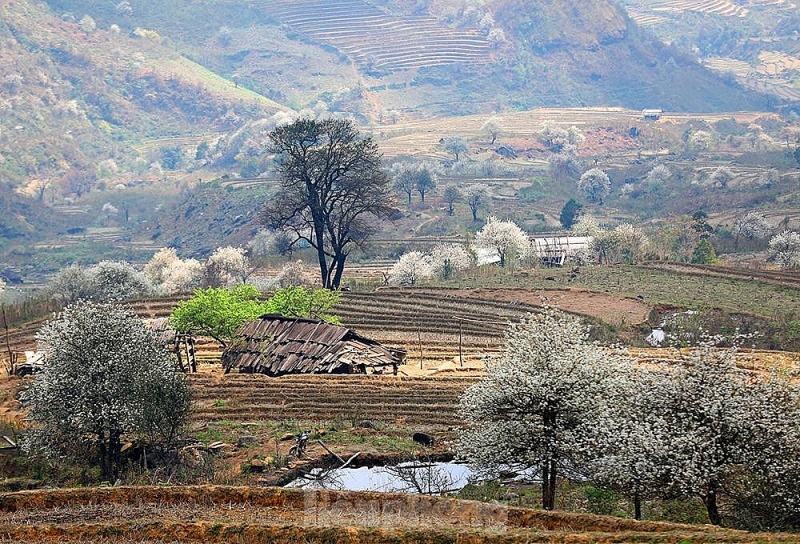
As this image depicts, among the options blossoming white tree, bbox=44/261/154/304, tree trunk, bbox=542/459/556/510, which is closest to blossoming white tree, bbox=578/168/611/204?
blossoming white tree, bbox=44/261/154/304

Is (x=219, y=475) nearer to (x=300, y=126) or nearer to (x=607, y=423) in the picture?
(x=607, y=423)

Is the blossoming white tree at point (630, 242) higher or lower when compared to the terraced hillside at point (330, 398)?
higher

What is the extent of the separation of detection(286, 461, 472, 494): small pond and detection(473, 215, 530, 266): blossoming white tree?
66.5m

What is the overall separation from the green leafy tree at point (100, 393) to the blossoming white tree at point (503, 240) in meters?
66.8

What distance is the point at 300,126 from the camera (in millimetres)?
68125

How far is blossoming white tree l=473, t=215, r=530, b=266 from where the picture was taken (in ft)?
322

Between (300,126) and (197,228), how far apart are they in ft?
322

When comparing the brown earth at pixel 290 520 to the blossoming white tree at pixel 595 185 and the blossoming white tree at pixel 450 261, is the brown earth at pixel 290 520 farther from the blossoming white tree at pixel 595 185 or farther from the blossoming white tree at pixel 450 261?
the blossoming white tree at pixel 595 185

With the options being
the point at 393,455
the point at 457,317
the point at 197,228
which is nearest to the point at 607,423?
the point at 393,455

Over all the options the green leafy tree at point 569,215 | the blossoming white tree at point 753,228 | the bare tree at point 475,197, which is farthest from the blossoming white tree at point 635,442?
the bare tree at point 475,197

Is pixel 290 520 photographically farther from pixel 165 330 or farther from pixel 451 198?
pixel 451 198

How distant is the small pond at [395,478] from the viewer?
2893 cm

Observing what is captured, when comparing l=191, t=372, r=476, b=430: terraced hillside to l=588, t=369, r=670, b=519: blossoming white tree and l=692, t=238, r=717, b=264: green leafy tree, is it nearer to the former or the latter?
l=588, t=369, r=670, b=519: blossoming white tree

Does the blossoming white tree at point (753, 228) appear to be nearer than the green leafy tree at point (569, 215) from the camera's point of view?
Yes
